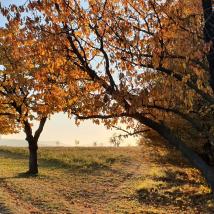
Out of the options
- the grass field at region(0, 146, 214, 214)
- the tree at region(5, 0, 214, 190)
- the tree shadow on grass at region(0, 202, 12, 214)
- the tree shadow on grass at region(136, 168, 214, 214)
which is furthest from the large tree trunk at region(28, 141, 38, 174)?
the tree at region(5, 0, 214, 190)

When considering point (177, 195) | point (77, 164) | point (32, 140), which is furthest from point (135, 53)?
point (77, 164)

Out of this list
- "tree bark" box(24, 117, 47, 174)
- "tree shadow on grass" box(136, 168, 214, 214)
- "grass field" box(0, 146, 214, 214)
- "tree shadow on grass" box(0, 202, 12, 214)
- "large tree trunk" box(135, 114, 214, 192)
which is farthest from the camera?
"tree bark" box(24, 117, 47, 174)

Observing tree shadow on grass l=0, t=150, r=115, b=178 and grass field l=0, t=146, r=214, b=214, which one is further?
tree shadow on grass l=0, t=150, r=115, b=178

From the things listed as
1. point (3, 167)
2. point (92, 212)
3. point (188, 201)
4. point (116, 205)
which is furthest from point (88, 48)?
point (3, 167)

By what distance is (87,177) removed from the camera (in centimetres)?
4059

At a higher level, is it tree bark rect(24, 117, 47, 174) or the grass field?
tree bark rect(24, 117, 47, 174)

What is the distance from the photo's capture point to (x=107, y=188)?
1361 inches

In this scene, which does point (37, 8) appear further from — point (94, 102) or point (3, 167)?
point (3, 167)

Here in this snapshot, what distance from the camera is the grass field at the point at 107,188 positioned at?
26.5 m

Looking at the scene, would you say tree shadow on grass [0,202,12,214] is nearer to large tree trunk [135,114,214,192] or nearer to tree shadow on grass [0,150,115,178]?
large tree trunk [135,114,214,192]

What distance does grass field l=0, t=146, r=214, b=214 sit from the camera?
26.5 metres

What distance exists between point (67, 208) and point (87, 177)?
1536 cm

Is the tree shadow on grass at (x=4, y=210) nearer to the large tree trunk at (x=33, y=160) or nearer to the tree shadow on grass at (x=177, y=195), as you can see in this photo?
the tree shadow on grass at (x=177, y=195)

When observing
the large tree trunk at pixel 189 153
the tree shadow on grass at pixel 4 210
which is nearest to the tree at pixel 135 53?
the large tree trunk at pixel 189 153
